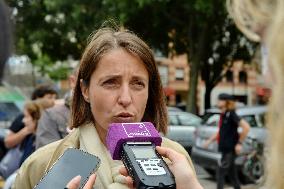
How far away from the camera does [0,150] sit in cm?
773

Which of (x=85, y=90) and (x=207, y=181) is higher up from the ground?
(x=85, y=90)

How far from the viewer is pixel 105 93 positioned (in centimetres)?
218

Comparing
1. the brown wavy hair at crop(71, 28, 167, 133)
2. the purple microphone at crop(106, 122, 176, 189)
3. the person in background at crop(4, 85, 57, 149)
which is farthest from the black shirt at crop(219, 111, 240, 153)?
the purple microphone at crop(106, 122, 176, 189)

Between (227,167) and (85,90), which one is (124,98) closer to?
(85,90)

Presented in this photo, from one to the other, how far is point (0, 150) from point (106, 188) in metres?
6.05

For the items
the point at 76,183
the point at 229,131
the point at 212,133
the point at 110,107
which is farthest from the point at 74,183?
the point at 212,133

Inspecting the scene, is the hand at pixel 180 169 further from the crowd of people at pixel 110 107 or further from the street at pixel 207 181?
the street at pixel 207 181

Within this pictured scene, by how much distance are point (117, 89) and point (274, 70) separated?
3.31 ft

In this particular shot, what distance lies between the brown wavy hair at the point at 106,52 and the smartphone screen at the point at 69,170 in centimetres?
43

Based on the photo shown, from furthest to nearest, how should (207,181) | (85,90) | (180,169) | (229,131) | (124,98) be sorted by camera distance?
(207,181)
(229,131)
(85,90)
(124,98)
(180,169)

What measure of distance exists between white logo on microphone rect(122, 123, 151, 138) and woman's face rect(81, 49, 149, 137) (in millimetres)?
234

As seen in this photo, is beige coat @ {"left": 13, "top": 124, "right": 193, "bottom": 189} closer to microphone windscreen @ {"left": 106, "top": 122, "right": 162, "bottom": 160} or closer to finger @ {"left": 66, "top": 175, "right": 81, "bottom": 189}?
microphone windscreen @ {"left": 106, "top": 122, "right": 162, "bottom": 160}

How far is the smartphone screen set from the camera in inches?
69.3

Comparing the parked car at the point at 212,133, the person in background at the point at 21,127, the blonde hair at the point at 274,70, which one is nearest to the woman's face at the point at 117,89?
the blonde hair at the point at 274,70
